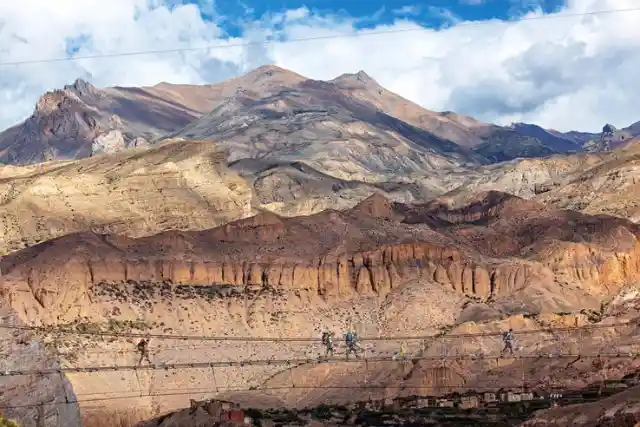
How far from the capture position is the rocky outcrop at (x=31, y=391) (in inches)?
2216

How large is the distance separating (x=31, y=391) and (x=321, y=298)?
161 feet

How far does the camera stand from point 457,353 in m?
94.1

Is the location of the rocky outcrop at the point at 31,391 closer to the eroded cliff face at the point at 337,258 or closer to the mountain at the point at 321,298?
the mountain at the point at 321,298

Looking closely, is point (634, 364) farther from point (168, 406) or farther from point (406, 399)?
point (168, 406)

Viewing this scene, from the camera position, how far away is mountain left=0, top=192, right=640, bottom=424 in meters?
88.0

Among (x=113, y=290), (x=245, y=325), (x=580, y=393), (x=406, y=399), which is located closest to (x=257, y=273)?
(x=245, y=325)

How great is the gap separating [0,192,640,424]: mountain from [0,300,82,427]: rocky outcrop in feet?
60.4

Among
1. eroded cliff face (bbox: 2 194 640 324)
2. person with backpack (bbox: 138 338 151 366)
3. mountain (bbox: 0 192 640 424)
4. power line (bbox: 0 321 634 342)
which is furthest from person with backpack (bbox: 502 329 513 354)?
person with backpack (bbox: 138 338 151 366)

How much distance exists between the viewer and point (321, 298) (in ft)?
342

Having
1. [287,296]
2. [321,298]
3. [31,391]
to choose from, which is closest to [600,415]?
[31,391]

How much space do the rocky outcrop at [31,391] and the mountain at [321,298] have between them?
18400mm

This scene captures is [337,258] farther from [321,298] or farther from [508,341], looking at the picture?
[508,341]

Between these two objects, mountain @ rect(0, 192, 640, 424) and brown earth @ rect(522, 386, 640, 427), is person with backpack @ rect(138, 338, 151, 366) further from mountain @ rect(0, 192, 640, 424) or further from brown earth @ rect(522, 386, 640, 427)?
brown earth @ rect(522, 386, 640, 427)

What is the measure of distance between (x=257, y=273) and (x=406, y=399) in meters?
21.7
